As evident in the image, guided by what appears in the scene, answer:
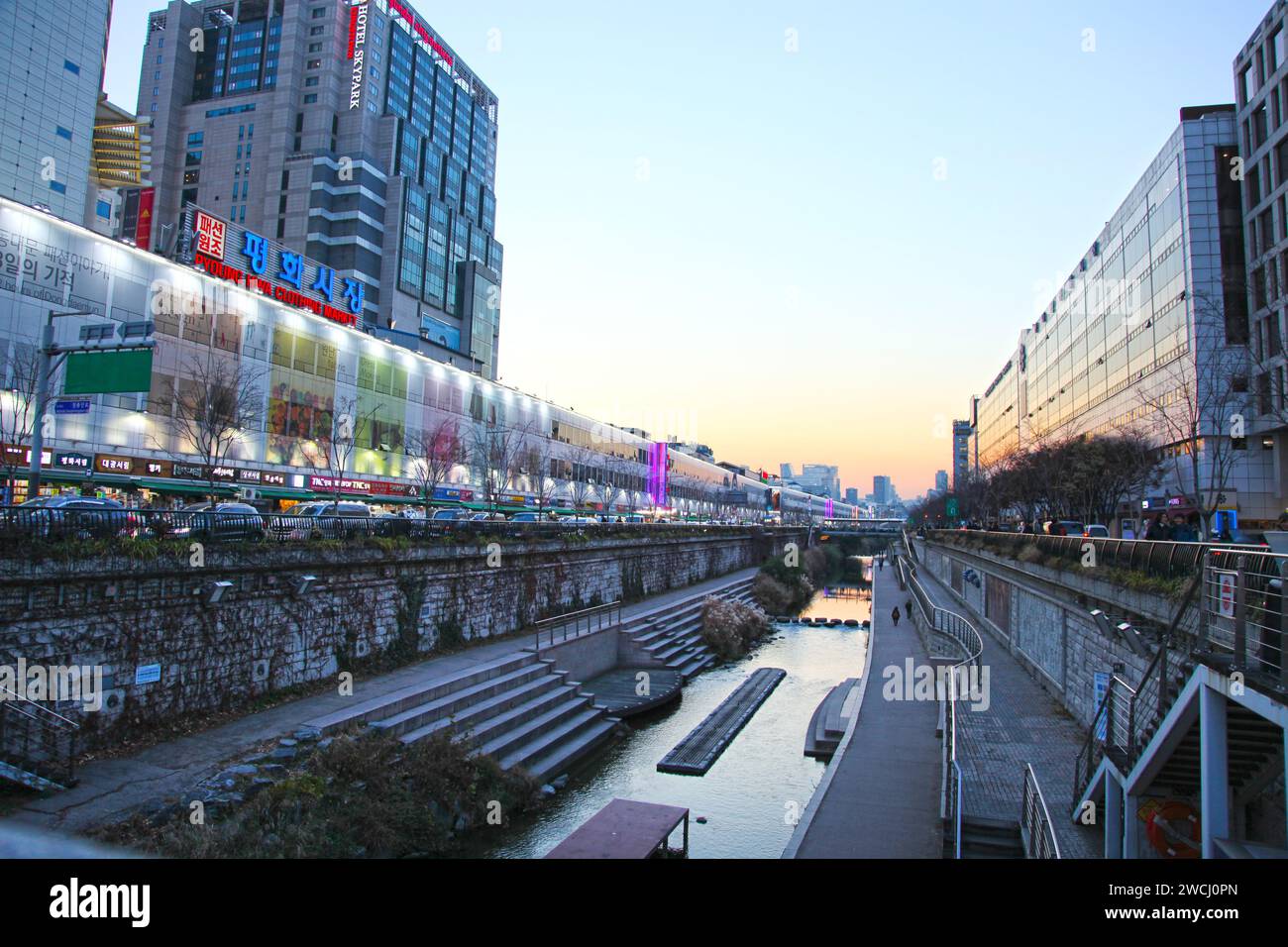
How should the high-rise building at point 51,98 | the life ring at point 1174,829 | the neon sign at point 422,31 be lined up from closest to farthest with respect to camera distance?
the life ring at point 1174,829 < the high-rise building at point 51,98 < the neon sign at point 422,31

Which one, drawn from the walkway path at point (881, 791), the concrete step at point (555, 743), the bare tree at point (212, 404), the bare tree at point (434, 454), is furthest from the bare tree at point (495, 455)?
the walkway path at point (881, 791)

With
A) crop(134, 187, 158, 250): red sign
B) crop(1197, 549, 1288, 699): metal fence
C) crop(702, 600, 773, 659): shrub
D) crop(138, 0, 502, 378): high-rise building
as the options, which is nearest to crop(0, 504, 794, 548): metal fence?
crop(702, 600, 773, 659): shrub

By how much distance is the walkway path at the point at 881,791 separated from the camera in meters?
11.3

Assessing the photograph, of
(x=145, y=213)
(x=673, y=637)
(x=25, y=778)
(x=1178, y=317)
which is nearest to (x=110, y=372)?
(x=25, y=778)

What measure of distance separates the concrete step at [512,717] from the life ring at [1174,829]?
473 inches

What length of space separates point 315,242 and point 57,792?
8569 cm

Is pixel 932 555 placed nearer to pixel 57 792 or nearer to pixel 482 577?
pixel 482 577

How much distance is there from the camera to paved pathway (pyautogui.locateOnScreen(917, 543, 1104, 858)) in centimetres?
1255

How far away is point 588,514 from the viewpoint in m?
73.9

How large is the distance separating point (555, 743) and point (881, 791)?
8675 mm

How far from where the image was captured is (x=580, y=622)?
99.2ft

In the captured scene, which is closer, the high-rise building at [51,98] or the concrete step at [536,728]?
the concrete step at [536,728]

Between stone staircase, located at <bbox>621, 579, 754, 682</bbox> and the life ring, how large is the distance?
70.8 ft
